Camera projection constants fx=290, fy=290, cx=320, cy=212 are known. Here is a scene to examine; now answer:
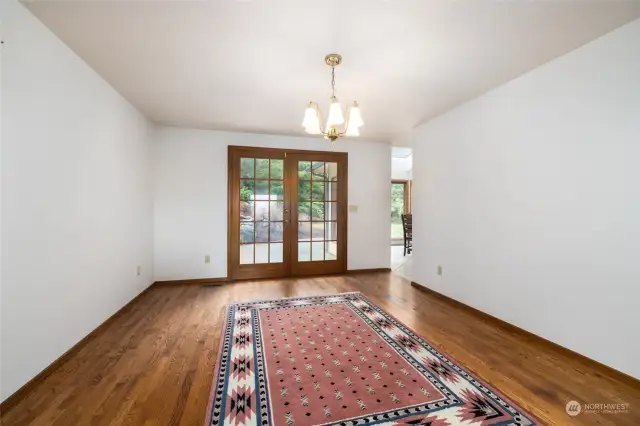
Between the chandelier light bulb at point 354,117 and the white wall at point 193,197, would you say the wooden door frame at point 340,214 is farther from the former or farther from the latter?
the chandelier light bulb at point 354,117

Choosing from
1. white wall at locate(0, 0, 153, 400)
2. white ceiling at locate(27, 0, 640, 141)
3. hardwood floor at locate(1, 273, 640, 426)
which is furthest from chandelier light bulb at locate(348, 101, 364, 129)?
white wall at locate(0, 0, 153, 400)

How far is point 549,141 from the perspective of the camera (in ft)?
8.02

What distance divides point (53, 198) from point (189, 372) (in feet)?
5.07

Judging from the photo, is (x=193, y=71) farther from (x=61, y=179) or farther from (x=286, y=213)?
(x=286, y=213)

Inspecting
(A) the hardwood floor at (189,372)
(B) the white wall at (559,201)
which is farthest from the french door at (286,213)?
(B) the white wall at (559,201)

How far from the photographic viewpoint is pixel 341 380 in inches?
74.3

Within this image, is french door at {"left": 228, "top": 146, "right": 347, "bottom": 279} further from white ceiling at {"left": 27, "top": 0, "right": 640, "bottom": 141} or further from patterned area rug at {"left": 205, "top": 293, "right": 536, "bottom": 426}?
patterned area rug at {"left": 205, "top": 293, "right": 536, "bottom": 426}

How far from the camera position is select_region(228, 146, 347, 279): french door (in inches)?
182

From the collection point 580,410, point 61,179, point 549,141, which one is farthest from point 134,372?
point 549,141

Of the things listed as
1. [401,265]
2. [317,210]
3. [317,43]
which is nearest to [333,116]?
[317,43]

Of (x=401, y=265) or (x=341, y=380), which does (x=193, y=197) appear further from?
(x=401, y=265)

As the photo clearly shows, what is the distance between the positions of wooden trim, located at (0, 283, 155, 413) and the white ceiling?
2.30m

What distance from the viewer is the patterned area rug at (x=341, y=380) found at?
5.13ft

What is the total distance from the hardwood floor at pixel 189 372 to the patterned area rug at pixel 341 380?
157 millimetres
